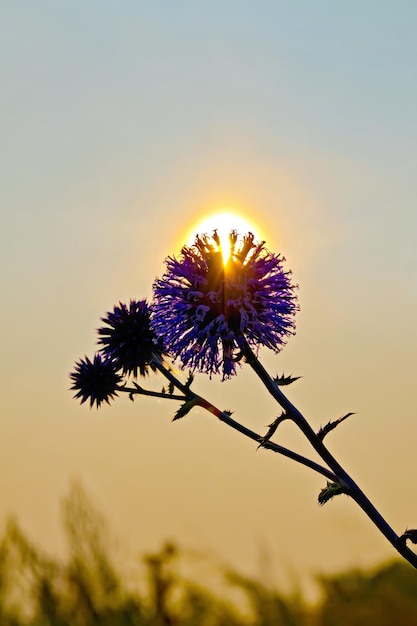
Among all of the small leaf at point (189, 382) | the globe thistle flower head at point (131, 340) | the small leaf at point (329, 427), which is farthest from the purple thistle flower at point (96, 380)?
the small leaf at point (329, 427)

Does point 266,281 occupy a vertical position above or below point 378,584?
above

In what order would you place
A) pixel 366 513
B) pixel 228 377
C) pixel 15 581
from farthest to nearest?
pixel 15 581 → pixel 228 377 → pixel 366 513

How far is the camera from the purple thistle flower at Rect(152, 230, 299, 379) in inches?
200

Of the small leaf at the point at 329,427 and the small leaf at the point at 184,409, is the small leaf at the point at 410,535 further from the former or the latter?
the small leaf at the point at 184,409

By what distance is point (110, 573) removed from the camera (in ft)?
24.8

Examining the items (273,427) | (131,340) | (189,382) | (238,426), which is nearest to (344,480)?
(273,427)

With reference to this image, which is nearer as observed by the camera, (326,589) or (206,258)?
(206,258)

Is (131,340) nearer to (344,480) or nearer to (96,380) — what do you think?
(96,380)

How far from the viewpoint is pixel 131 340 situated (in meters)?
5.98

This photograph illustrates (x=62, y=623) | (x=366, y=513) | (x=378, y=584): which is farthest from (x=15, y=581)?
(x=366, y=513)

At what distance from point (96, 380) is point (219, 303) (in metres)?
1.65

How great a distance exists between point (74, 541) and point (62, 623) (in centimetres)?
78

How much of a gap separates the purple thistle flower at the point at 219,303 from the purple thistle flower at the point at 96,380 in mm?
987

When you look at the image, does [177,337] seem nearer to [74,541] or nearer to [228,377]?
[228,377]
